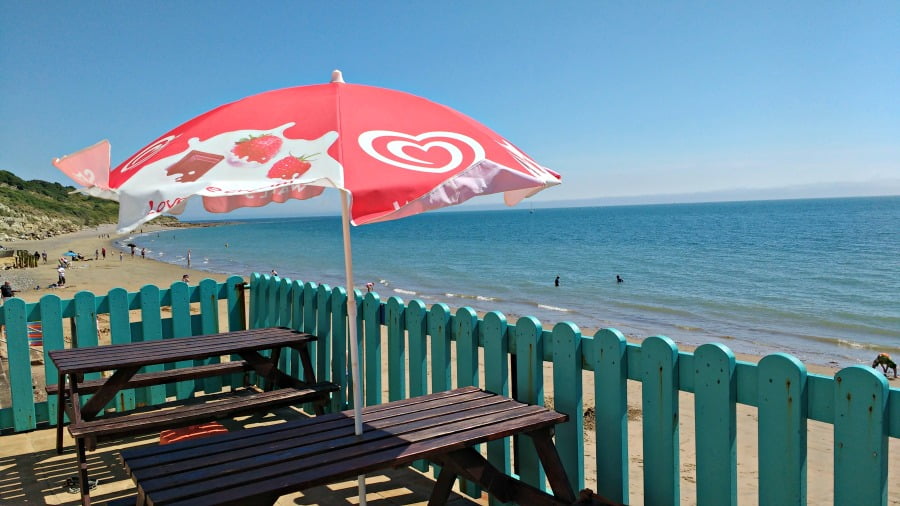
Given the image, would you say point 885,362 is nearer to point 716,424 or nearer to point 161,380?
point 716,424

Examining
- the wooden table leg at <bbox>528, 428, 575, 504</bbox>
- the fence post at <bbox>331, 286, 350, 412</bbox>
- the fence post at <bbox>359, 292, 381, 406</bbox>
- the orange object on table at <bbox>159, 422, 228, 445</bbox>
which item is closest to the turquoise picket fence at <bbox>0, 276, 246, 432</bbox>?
the orange object on table at <bbox>159, 422, 228, 445</bbox>

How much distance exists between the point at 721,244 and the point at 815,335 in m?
45.9

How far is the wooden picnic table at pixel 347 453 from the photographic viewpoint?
2.39 meters

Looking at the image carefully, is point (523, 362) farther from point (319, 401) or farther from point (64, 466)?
point (64, 466)

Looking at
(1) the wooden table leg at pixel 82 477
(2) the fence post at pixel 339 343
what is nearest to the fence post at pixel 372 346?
(2) the fence post at pixel 339 343

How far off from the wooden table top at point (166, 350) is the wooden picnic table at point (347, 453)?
1.83m

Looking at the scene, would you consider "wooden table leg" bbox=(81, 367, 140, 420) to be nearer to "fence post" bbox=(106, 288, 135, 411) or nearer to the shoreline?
"fence post" bbox=(106, 288, 135, 411)

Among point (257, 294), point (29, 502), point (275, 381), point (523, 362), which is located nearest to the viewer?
point (523, 362)

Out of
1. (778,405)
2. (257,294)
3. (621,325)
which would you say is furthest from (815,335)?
(778,405)

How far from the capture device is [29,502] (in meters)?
4.06

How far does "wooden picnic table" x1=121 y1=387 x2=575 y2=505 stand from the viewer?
2391 millimetres

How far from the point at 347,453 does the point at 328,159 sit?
4.02 ft

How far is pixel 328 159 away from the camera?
232cm

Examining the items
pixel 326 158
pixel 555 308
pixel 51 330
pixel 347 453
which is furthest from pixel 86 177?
pixel 555 308
